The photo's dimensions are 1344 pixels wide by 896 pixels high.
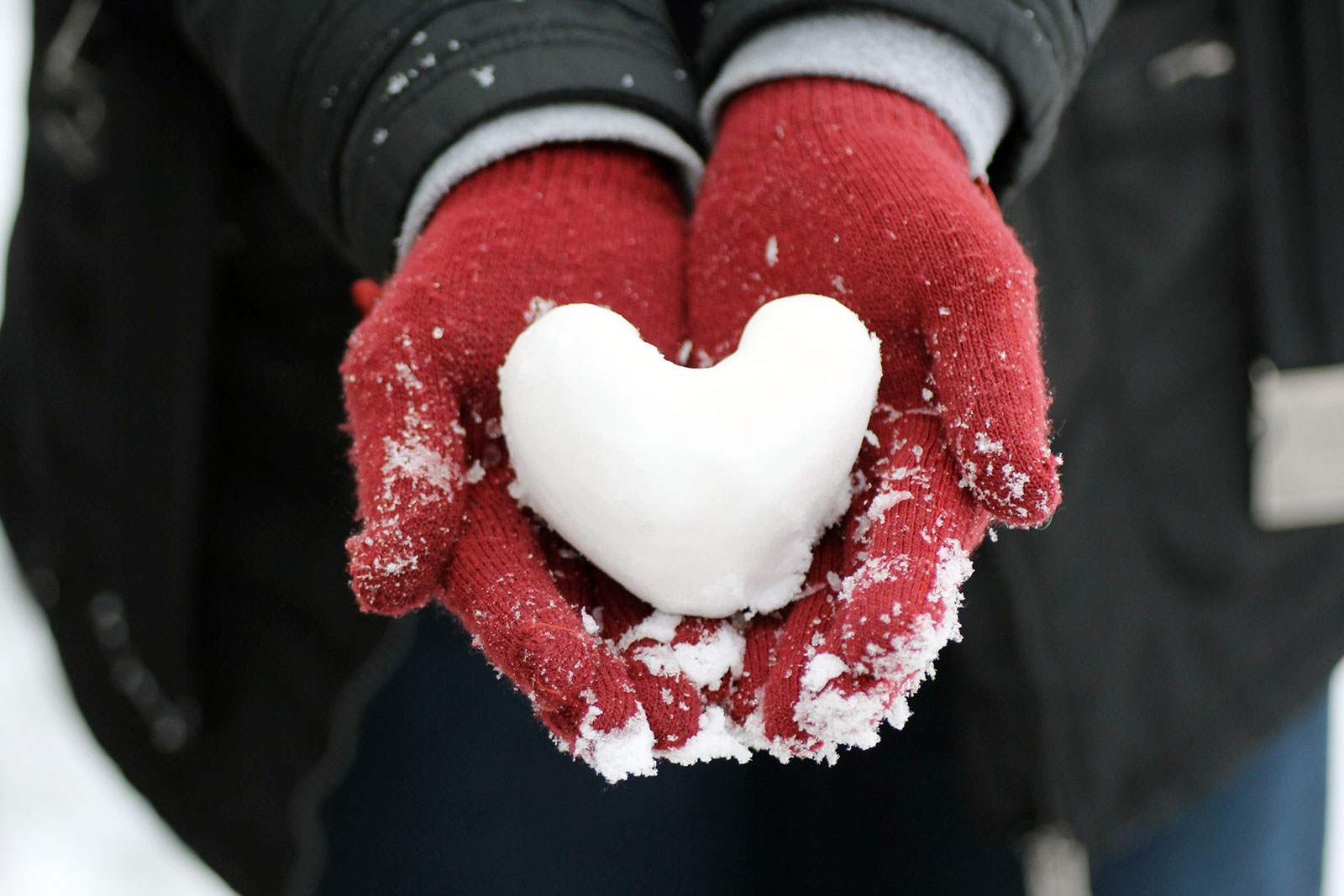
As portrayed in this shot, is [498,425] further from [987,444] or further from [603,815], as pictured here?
[603,815]

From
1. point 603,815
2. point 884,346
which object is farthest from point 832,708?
point 603,815

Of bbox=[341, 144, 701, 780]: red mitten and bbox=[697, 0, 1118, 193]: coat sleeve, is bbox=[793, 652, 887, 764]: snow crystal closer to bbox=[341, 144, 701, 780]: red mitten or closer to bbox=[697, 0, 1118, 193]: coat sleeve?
Answer: bbox=[341, 144, 701, 780]: red mitten

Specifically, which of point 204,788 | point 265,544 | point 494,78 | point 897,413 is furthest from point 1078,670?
point 204,788

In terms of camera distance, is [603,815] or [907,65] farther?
[603,815]

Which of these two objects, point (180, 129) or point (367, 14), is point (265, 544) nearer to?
point (180, 129)

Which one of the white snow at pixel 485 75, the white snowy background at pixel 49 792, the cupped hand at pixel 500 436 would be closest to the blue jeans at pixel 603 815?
the cupped hand at pixel 500 436

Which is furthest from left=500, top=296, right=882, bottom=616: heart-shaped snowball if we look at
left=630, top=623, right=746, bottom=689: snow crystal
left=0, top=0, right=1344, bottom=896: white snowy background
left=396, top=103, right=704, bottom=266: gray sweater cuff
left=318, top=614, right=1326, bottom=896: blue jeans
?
left=0, top=0, right=1344, bottom=896: white snowy background
